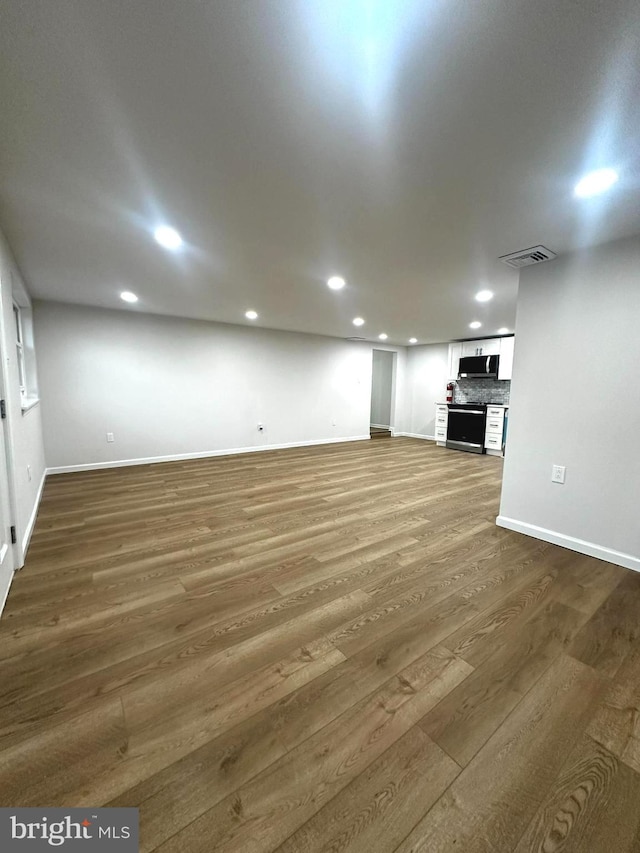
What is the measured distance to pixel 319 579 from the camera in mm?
2172

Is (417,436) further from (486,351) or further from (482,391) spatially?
(486,351)

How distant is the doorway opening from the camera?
8844 mm

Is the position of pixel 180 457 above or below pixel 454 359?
below

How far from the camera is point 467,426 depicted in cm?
666

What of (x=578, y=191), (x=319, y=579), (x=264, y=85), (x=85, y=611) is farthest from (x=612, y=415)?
(x=85, y=611)

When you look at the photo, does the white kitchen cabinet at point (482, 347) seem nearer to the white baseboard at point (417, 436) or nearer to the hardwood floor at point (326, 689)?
the white baseboard at point (417, 436)

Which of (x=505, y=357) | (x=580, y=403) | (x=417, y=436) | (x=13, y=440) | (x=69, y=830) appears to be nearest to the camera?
(x=69, y=830)

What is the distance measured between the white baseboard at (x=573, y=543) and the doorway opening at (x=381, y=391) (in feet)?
18.5

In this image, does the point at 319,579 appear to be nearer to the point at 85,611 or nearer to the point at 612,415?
the point at 85,611

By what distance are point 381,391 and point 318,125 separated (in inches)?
321

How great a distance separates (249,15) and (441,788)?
94.4 inches

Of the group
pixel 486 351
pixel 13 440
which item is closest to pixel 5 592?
pixel 13 440

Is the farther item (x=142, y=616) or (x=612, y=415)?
(x=612, y=415)

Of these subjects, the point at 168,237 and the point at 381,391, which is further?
the point at 381,391
